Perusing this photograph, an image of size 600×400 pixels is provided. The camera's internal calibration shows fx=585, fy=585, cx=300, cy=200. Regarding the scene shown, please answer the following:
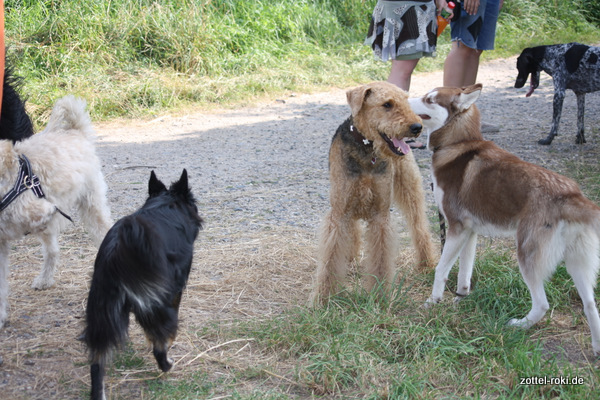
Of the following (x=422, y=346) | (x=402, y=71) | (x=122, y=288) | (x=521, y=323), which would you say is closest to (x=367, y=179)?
(x=422, y=346)

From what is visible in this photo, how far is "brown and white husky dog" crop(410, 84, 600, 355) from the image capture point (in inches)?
116

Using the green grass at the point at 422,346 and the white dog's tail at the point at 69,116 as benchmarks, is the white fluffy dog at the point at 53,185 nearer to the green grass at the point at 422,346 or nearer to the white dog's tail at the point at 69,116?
the white dog's tail at the point at 69,116

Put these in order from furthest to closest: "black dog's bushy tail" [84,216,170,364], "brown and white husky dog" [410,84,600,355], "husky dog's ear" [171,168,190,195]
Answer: "husky dog's ear" [171,168,190,195] < "brown and white husky dog" [410,84,600,355] < "black dog's bushy tail" [84,216,170,364]

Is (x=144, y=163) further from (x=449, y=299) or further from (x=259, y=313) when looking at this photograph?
(x=449, y=299)

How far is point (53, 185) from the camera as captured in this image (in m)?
3.63

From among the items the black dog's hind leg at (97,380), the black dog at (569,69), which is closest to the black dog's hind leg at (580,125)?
the black dog at (569,69)

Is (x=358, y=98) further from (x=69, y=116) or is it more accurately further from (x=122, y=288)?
(x=69, y=116)

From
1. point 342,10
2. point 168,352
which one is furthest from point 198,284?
point 342,10

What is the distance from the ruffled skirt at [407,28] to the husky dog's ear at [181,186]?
102 inches

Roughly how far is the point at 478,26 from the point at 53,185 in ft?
14.0

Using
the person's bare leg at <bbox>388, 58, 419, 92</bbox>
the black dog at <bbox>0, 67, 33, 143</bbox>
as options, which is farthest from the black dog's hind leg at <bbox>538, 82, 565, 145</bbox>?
the black dog at <bbox>0, 67, 33, 143</bbox>

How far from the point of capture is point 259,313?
369 cm

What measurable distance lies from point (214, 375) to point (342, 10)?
1122 cm

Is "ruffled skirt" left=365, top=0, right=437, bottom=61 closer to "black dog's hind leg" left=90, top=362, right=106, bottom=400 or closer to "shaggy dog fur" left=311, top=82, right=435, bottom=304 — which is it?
"shaggy dog fur" left=311, top=82, right=435, bottom=304
